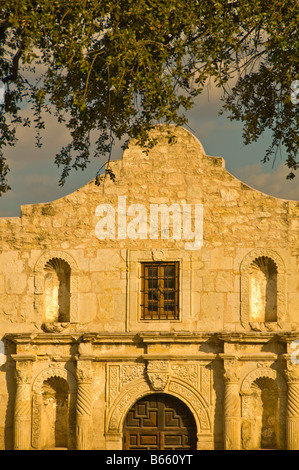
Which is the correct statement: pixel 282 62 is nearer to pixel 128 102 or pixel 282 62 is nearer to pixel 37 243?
pixel 128 102

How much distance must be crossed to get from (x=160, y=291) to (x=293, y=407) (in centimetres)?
331

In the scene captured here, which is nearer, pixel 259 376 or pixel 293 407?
pixel 293 407

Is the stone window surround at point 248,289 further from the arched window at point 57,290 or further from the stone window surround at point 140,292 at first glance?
the arched window at point 57,290

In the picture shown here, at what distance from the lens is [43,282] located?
19109 millimetres

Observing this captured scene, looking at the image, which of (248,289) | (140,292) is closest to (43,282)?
(140,292)

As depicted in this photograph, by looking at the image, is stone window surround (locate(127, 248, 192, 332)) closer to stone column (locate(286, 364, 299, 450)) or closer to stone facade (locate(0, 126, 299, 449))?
stone facade (locate(0, 126, 299, 449))

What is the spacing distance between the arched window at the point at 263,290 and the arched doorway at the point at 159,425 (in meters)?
2.25

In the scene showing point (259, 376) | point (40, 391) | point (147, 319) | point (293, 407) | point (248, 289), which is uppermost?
point (248, 289)

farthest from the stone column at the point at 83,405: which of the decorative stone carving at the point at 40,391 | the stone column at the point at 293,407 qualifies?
the stone column at the point at 293,407

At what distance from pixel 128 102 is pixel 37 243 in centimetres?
531

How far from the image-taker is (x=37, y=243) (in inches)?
755

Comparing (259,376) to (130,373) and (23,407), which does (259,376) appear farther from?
(23,407)

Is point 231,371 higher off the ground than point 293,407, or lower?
higher
